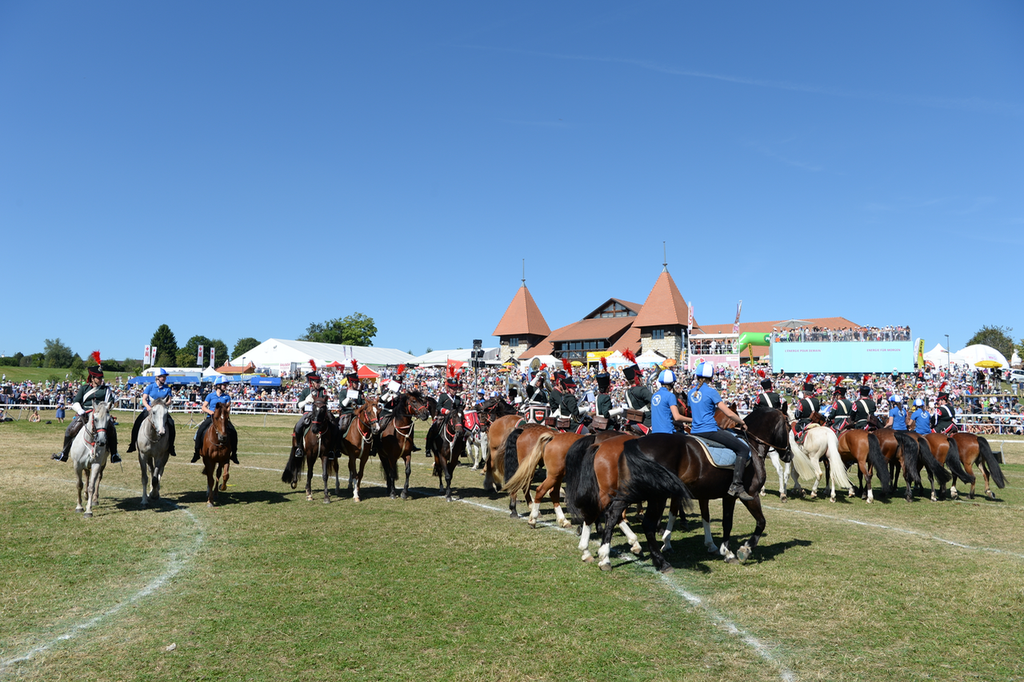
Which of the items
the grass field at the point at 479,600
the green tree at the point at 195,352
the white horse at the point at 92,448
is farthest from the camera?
the green tree at the point at 195,352

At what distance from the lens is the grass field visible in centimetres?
563

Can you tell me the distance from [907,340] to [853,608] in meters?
54.0

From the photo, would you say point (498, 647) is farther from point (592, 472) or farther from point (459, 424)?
point (459, 424)

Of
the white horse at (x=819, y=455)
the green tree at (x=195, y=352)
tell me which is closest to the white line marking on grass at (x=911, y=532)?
the white horse at (x=819, y=455)

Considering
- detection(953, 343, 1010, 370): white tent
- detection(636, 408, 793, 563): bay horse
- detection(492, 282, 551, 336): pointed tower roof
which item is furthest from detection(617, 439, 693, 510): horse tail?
detection(492, 282, 551, 336): pointed tower roof

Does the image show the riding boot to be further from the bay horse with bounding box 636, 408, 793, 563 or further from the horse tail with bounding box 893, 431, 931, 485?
the horse tail with bounding box 893, 431, 931, 485

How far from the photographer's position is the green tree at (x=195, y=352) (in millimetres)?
131875

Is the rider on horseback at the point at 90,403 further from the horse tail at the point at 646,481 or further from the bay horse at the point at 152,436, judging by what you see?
the horse tail at the point at 646,481

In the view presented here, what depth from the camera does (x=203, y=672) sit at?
17.8 feet

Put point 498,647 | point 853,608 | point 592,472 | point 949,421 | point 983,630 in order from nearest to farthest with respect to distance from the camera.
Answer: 1. point 498,647
2. point 983,630
3. point 853,608
4. point 592,472
5. point 949,421

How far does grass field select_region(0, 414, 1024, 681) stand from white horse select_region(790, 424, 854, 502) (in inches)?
74.3

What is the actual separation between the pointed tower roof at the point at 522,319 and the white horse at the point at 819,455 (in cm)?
8364

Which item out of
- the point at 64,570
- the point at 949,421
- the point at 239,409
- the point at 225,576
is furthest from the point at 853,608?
the point at 239,409

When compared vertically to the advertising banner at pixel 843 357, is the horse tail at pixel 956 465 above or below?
below
